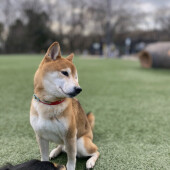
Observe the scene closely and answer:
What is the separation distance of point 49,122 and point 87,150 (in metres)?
0.59

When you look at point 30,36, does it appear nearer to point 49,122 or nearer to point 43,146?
point 43,146

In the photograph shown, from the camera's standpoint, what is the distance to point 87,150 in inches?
80.3

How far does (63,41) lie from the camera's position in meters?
34.7

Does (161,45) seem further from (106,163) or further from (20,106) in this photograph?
(106,163)

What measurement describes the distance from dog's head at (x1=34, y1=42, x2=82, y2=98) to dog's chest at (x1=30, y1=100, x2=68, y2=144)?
0.14m

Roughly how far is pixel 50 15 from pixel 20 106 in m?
34.7

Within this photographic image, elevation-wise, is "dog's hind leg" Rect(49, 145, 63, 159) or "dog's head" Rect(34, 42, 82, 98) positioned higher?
"dog's head" Rect(34, 42, 82, 98)

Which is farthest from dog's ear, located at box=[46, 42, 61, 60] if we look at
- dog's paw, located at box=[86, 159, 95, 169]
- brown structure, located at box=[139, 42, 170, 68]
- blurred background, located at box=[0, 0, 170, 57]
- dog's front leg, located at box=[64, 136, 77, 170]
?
blurred background, located at box=[0, 0, 170, 57]

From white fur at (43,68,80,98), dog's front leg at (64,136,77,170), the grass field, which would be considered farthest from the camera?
the grass field

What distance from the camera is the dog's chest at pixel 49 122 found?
5.45 ft

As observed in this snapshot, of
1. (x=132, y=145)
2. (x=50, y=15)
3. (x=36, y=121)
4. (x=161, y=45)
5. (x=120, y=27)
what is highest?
(x=50, y=15)

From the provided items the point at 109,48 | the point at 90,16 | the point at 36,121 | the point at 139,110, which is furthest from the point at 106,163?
the point at 90,16

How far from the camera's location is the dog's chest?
1661 millimetres

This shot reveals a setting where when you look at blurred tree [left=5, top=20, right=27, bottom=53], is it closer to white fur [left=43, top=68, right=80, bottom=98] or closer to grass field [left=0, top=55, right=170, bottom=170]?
grass field [left=0, top=55, right=170, bottom=170]
